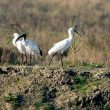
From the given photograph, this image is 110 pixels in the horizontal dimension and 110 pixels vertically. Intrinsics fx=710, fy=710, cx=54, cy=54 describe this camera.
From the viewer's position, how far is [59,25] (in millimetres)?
28406

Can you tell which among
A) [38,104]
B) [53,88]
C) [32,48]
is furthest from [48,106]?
[32,48]

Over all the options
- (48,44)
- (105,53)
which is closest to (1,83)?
(105,53)

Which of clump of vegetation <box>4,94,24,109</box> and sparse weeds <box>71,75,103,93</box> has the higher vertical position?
sparse weeds <box>71,75,103,93</box>

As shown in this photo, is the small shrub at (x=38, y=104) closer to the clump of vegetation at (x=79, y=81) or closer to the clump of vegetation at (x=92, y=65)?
the clump of vegetation at (x=79, y=81)

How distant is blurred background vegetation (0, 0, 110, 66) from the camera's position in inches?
772

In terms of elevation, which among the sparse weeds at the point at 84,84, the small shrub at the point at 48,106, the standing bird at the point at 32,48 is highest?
the standing bird at the point at 32,48

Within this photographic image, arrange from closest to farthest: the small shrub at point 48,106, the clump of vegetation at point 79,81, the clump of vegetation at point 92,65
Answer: the small shrub at point 48,106 < the clump of vegetation at point 79,81 < the clump of vegetation at point 92,65

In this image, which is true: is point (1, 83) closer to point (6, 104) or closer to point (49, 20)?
point (6, 104)

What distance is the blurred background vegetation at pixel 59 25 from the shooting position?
19.6m

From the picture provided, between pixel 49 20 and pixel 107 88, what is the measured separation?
1713cm

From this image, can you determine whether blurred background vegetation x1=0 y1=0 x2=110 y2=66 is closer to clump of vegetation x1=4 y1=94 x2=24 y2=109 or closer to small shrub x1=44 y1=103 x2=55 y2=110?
clump of vegetation x1=4 y1=94 x2=24 y2=109

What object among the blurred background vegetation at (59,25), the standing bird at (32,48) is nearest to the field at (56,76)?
the blurred background vegetation at (59,25)

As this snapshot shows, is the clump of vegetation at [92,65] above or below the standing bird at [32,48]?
below

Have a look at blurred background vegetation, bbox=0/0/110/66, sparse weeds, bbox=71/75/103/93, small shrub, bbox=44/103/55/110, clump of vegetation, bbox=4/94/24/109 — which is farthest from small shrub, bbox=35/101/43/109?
blurred background vegetation, bbox=0/0/110/66
